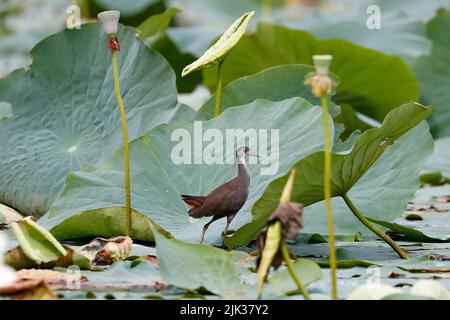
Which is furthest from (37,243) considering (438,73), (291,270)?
(438,73)

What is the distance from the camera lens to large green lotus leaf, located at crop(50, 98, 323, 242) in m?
1.97

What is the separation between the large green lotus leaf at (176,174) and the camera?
6.45 ft

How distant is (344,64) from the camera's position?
317 centimetres

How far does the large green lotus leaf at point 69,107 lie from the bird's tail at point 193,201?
1.07 feet

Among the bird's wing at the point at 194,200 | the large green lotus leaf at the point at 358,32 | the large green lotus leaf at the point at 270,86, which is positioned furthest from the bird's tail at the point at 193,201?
the large green lotus leaf at the point at 358,32

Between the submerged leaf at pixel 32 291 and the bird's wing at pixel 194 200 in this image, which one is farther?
the bird's wing at pixel 194 200

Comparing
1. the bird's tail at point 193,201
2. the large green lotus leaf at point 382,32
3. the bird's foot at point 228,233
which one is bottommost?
the bird's foot at point 228,233

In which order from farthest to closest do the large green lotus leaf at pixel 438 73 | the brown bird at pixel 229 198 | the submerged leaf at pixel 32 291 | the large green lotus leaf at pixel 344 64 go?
the large green lotus leaf at pixel 438 73 < the large green lotus leaf at pixel 344 64 < the brown bird at pixel 229 198 < the submerged leaf at pixel 32 291

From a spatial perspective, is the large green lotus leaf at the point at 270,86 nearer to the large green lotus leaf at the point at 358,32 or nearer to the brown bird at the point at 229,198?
the brown bird at the point at 229,198

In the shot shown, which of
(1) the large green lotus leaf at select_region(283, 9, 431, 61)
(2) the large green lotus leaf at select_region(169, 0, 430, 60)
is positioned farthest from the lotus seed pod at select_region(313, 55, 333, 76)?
(1) the large green lotus leaf at select_region(283, 9, 431, 61)

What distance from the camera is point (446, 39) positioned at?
399 cm

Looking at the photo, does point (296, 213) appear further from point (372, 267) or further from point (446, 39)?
point (446, 39)

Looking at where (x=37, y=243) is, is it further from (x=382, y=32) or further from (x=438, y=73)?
(x=438, y=73)
